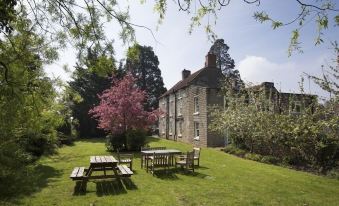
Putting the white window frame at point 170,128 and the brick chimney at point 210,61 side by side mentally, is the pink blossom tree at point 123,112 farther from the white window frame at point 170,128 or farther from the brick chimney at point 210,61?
the white window frame at point 170,128

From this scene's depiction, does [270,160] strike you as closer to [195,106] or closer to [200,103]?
[200,103]

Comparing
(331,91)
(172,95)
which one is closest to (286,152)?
(331,91)

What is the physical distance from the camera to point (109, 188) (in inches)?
460

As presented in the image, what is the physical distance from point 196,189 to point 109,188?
10.3 ft

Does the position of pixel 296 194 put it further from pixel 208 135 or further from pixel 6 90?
pixel 208 135

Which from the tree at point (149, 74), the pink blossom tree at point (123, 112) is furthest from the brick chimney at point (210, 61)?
the tree at point (149, 74)

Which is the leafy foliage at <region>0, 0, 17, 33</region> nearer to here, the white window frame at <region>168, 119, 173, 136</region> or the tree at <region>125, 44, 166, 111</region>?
the white window frame at <region>168, 119, 173, 136</region>

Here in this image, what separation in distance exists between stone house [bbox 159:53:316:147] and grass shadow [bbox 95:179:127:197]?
12.8 metres

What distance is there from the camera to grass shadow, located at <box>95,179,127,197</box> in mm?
11033

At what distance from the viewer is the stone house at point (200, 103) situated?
25250 mm

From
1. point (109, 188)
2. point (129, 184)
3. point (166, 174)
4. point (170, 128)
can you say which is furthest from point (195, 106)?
point (109, 188)

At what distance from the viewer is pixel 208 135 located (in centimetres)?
2888

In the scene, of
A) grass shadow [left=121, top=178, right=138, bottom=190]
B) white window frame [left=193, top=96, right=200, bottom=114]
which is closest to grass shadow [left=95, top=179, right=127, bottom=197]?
grass shadow [left=121, top=178, right=138, bottom=190]

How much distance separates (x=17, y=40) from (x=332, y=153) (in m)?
15.8
